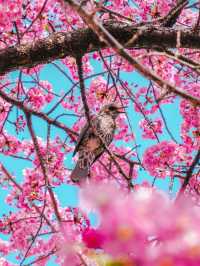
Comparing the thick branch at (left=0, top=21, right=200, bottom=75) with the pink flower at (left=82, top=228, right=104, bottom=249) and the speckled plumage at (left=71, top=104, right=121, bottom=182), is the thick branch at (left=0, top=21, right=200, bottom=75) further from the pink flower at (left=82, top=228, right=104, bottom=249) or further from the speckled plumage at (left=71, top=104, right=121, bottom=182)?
the pink flower at (left=82, top=228, right=104, bottom=249)

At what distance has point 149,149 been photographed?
579 cm

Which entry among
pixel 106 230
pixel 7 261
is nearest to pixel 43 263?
pixel 7 261

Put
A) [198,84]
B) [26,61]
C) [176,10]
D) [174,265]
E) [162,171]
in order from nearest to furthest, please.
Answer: [174,265]
[176,10]
[26,61]
[162,171]
[198,84]

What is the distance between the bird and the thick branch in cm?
116

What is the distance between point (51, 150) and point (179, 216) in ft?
18.0

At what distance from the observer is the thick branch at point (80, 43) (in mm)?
3997

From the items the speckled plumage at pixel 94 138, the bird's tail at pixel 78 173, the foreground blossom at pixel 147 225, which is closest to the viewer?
the foreground blossom at pixel 147 225

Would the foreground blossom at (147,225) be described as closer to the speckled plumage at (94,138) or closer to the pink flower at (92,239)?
the pink flower at (92,239)

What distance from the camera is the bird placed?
5.24 metres

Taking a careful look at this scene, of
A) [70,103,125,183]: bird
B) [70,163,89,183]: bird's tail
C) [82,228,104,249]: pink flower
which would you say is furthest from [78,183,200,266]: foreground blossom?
[70,103,125,183]: bird

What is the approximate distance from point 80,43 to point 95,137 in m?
1.91

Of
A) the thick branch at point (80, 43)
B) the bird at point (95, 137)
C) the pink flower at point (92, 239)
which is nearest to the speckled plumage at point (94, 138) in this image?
the bird at point (95, 137)

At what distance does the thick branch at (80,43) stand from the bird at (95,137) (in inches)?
45.5

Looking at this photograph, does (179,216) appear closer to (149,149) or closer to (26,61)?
(26,61)
